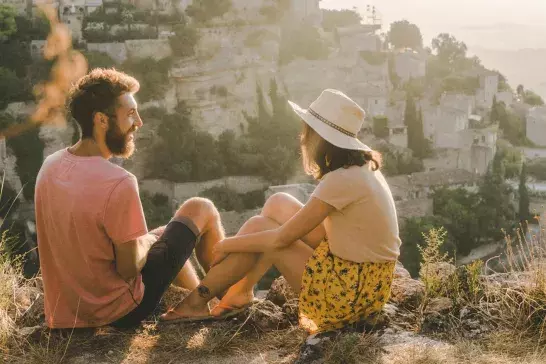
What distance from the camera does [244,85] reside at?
68.7 ft

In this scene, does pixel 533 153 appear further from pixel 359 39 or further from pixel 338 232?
pixel 338 232

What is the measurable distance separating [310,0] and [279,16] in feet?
9.78

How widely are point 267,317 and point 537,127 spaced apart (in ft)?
93.4

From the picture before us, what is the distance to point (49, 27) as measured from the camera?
20844 mm

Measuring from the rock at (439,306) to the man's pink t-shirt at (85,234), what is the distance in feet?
3.70

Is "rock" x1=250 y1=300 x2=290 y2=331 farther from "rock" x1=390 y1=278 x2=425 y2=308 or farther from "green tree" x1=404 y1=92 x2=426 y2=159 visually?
"green tree" x1=404 y1=92 x2=426 y2=159

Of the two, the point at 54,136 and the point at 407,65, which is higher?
the point at 407,65

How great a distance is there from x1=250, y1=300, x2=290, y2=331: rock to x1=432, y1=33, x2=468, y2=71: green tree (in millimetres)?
29069

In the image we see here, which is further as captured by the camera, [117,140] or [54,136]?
[54,136]

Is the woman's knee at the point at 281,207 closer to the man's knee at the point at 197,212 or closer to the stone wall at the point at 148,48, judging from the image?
the man's knee at the point at 197,212

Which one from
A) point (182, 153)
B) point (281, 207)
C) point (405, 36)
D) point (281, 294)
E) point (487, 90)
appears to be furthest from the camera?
point (405, 36)

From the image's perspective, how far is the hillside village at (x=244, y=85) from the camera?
60.8ft

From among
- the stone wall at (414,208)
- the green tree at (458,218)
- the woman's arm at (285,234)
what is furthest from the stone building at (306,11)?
the woman's arm at (285,234)

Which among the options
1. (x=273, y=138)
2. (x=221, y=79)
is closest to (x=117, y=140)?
(x=273, y=138)
